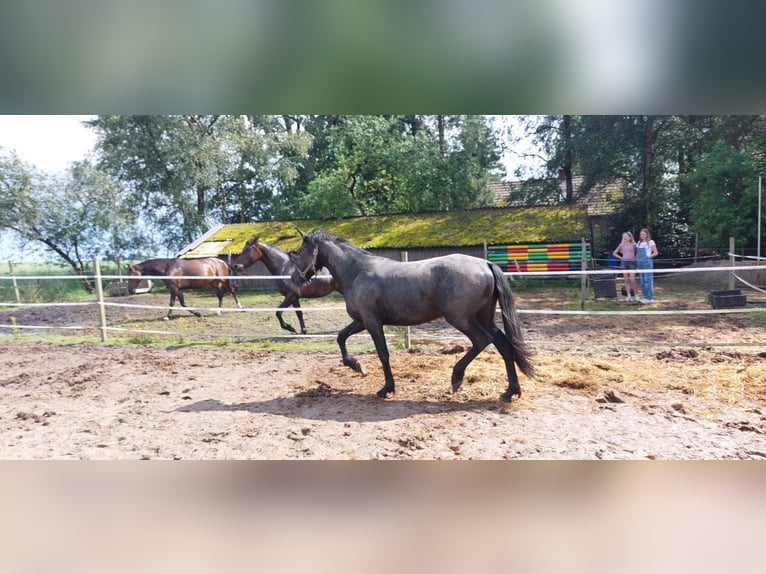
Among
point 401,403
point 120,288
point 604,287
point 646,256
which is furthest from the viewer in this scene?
point 120,288

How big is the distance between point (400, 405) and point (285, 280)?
434cm

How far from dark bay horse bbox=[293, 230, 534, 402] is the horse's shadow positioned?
215mm

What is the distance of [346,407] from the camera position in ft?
13.8

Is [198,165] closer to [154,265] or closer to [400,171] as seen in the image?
[400,171]

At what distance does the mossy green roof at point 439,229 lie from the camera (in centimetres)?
1467

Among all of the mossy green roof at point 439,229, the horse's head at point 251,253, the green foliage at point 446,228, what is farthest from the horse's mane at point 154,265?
the green foliage at point 446,228

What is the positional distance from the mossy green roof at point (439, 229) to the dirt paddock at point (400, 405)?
8.22m

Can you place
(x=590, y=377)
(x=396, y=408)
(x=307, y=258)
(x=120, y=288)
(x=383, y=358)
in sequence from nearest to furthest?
(x=396, y=408), (x=383, y=358), (x=590, y=377), (x=307, y=258), (x=120, y=288)

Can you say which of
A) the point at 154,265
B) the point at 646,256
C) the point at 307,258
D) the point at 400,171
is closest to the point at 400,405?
the point at 307,258

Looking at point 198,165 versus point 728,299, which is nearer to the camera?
point 728,299

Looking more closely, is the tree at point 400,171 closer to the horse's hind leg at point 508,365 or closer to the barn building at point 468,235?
the barn building at point 468,235

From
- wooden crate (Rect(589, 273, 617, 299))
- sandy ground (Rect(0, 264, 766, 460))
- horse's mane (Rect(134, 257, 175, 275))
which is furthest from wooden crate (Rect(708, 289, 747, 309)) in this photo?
horse's mane (Rect(134, 257, 175, 275))
